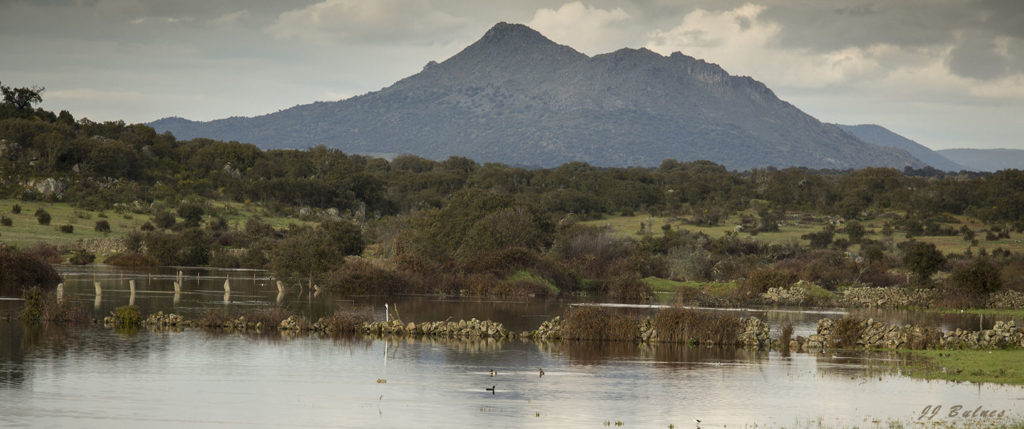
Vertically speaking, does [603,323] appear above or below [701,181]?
below

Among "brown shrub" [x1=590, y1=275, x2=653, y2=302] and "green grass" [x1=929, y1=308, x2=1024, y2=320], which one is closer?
"green grass" [x1=929, y1=308, x2=1024, y2=320]

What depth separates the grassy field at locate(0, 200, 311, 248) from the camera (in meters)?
74.9

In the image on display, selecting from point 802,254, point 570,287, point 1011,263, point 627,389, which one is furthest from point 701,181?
point 627,389

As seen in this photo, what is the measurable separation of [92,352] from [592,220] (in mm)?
85047

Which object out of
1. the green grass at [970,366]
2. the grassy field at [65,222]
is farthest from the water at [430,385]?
the grassy field at [65,222]

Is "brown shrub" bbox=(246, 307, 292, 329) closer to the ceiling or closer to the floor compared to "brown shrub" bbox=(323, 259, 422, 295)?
closer to the floor

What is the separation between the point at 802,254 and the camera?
8150 cm

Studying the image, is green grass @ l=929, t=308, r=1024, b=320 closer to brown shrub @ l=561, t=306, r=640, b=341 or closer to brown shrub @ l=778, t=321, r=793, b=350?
brown shrub @ l=778, t=321, r=793, b=350

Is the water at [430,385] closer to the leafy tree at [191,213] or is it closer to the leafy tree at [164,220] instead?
the leafy tree at [164,220]

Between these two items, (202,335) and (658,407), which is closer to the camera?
(658,407)

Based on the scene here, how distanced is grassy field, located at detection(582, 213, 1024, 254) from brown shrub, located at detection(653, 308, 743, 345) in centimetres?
5259

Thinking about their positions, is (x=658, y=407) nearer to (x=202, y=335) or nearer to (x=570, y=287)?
(x=202, y=335)

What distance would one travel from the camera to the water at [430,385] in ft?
71.7
